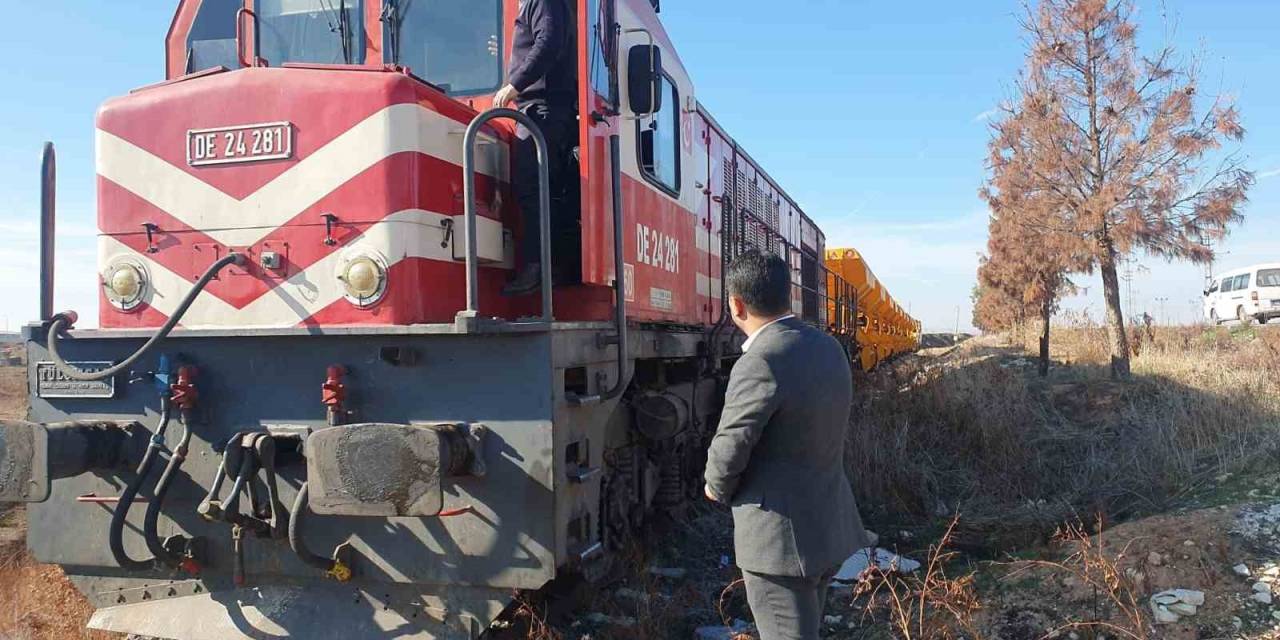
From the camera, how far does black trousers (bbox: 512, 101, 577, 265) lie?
4.11 metres

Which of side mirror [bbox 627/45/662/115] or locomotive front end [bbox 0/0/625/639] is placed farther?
side mirror [bbox 627/45/662/115]

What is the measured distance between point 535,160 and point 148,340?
1890 millimetres

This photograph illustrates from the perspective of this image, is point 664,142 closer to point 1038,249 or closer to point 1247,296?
point 1038,249

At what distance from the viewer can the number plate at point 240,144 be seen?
376cm

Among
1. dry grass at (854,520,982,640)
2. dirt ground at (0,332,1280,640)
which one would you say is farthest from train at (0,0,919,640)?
dry grass at (854,520,982,640)

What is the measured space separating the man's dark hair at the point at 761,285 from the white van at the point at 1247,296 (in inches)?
941

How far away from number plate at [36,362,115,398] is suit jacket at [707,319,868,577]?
284 centimetres

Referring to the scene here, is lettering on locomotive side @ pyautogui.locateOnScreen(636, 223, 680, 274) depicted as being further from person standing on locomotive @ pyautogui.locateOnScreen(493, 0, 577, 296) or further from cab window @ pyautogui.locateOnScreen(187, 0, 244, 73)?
cab window @ pyautogui.locateOnScreen(187, 0, 244, 73)

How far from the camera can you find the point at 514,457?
3469 millimetres

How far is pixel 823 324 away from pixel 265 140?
9.55m

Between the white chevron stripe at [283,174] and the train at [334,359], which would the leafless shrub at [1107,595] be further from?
the white chevron stripe at [283,174]

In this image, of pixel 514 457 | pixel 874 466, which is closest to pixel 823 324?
pixel 874 466

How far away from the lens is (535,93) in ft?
13.9

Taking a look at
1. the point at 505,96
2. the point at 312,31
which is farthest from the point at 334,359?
the point at 312,31
